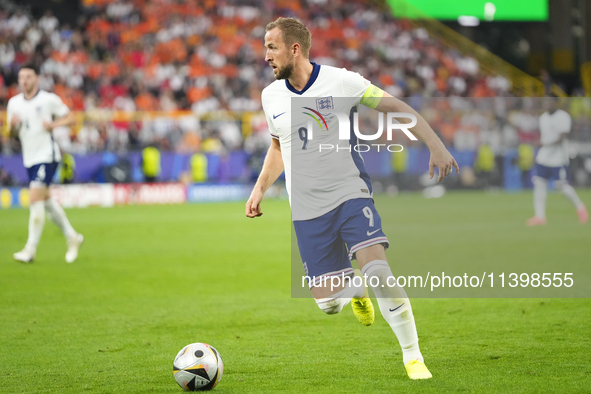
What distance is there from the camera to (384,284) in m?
4.27

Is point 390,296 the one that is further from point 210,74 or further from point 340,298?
point 210,74

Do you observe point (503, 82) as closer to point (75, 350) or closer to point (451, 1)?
point (451, 1)

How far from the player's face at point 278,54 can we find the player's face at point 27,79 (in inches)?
244

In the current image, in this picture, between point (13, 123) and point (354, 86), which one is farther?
point (13, 123)

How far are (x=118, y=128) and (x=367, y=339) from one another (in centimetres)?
1823

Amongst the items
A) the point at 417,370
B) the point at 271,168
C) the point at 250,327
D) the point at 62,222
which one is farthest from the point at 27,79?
the point at 417,370

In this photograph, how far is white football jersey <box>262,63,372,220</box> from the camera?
181 inches

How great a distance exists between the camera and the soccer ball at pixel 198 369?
4.23 metres

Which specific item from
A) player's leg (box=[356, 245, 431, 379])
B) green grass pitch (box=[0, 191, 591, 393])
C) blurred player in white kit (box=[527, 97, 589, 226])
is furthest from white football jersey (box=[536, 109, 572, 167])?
player's leg (box=[356, 245, 431, 379])

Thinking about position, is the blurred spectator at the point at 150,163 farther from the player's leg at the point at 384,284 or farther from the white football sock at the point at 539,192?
the player's leg at the point at 384,284

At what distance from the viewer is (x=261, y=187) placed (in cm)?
490

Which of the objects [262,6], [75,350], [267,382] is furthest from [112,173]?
[267,382]

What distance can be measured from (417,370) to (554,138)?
35.0 ft

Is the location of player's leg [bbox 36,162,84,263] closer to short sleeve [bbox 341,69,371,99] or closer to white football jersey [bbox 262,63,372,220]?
white football jersey [bbox 262,63,372,220]
